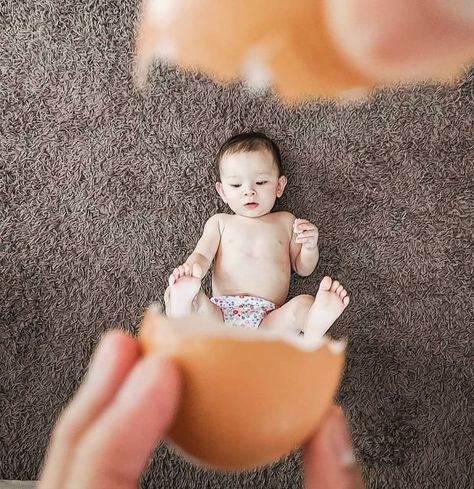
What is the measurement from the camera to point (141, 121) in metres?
1.02

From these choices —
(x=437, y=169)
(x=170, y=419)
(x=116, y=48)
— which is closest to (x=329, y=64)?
(x=437, y=169)

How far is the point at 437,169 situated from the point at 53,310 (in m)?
0.64

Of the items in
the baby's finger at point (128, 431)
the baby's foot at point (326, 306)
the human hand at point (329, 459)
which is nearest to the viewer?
the baby's finger at point (128, 431)

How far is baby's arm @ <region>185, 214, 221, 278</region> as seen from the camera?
37.7 inches

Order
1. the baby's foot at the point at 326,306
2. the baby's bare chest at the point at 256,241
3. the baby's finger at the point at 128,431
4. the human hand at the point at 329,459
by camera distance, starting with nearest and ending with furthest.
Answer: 1. the baby's finger at the point at 128,431
2. the human hand at the point at 329,459
3. the baby's foot at the point at 326,306
4. the baby's bare chest at the point at 256,241

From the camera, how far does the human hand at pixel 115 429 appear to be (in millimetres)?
604

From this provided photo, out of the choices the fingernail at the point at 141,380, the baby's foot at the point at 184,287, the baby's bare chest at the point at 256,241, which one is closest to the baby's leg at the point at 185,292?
the baby's foot at the point at 184,287

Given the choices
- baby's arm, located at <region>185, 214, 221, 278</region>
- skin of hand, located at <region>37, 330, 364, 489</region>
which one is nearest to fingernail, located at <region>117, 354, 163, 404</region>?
skin of hand, located at <region>37, 330, 364, 489</region>

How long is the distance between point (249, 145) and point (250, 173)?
0.04 meters

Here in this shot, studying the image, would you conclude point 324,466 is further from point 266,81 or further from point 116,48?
point 116,48

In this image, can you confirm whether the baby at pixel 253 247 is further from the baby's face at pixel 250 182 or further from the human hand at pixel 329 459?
the human hand at pixel 329 459

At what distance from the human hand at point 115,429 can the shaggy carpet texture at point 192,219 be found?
1.17 feet

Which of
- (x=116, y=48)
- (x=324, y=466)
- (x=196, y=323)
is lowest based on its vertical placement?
(x=324, y=466)

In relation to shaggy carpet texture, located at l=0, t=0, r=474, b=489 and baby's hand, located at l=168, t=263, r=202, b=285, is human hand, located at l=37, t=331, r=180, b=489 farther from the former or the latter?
shaggy carpet texture, located at l=0, t=0, r=474, b=489
